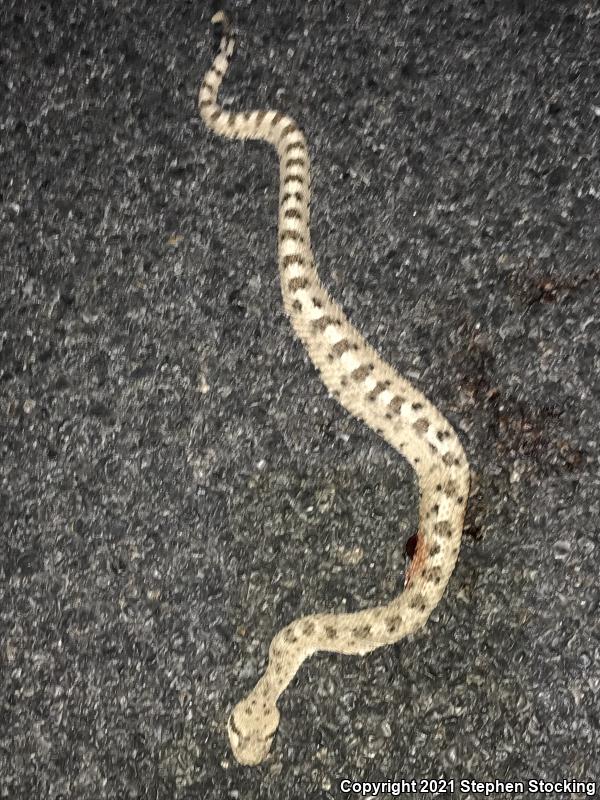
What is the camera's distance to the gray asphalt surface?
10.1ft

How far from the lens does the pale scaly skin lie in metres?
3.05

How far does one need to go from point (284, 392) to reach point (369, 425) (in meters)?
0.38

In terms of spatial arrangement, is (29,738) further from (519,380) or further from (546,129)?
(546,129)

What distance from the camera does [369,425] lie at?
3.23 metres

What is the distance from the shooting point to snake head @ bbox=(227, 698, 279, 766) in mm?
3018

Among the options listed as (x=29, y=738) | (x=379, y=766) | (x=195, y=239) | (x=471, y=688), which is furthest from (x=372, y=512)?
(x=29, y=738)

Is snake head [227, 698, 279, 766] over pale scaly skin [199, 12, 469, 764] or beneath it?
beneath

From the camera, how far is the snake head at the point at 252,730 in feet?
9.90

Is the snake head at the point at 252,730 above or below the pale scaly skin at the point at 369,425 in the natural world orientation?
below

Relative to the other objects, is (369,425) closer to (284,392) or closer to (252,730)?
(284,392)

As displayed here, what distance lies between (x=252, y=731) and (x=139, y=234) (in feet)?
6.83

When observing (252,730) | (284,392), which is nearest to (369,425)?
(284,392)

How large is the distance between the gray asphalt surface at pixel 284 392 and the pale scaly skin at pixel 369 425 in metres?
0.06

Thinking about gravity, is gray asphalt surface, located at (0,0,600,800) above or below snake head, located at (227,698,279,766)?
above
